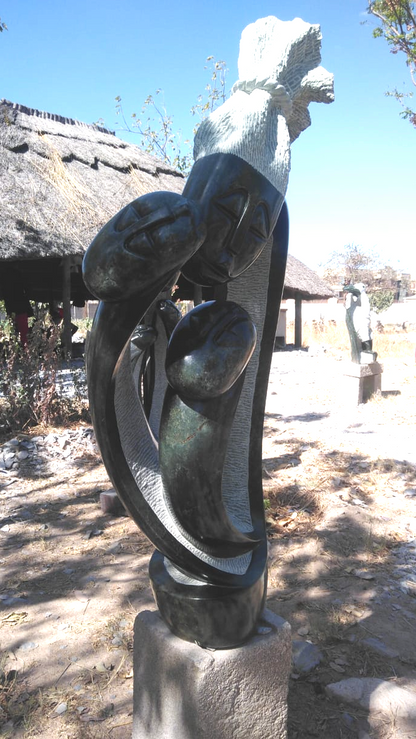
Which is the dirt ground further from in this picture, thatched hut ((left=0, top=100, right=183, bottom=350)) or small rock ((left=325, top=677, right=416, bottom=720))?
thatched hut ((left=0, top=100, right=183, bottom=350))

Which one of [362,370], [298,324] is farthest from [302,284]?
[362,370]

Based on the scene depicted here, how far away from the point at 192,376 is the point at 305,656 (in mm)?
1486

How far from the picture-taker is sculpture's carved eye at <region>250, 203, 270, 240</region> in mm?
1278

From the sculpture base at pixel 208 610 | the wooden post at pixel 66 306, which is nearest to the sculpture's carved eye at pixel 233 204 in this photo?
the sculpture base at pixel 208 610

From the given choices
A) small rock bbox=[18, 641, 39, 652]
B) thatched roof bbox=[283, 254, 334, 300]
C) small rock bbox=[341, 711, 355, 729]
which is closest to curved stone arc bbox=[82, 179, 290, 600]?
small rock bbox=[341, 711, 355, 729]

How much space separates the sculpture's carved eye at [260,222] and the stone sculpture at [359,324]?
6.65 meters

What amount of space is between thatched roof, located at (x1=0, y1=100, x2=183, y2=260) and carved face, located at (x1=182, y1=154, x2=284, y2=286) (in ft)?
20.9

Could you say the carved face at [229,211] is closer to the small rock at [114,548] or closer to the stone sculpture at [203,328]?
the stone sculpture at [203,328]

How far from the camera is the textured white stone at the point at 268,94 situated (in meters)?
1.30

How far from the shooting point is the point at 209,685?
142cm

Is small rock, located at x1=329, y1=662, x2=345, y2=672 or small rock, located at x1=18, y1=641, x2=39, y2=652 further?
small rock, located at x1=18, y1=641, x2=39, y2=652

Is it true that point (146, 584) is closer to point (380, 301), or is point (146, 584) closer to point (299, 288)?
point (299, 288)

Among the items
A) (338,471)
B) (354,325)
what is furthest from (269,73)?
(354,325)

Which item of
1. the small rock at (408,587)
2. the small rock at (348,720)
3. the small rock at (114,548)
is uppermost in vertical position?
the small rock at (114,548)
